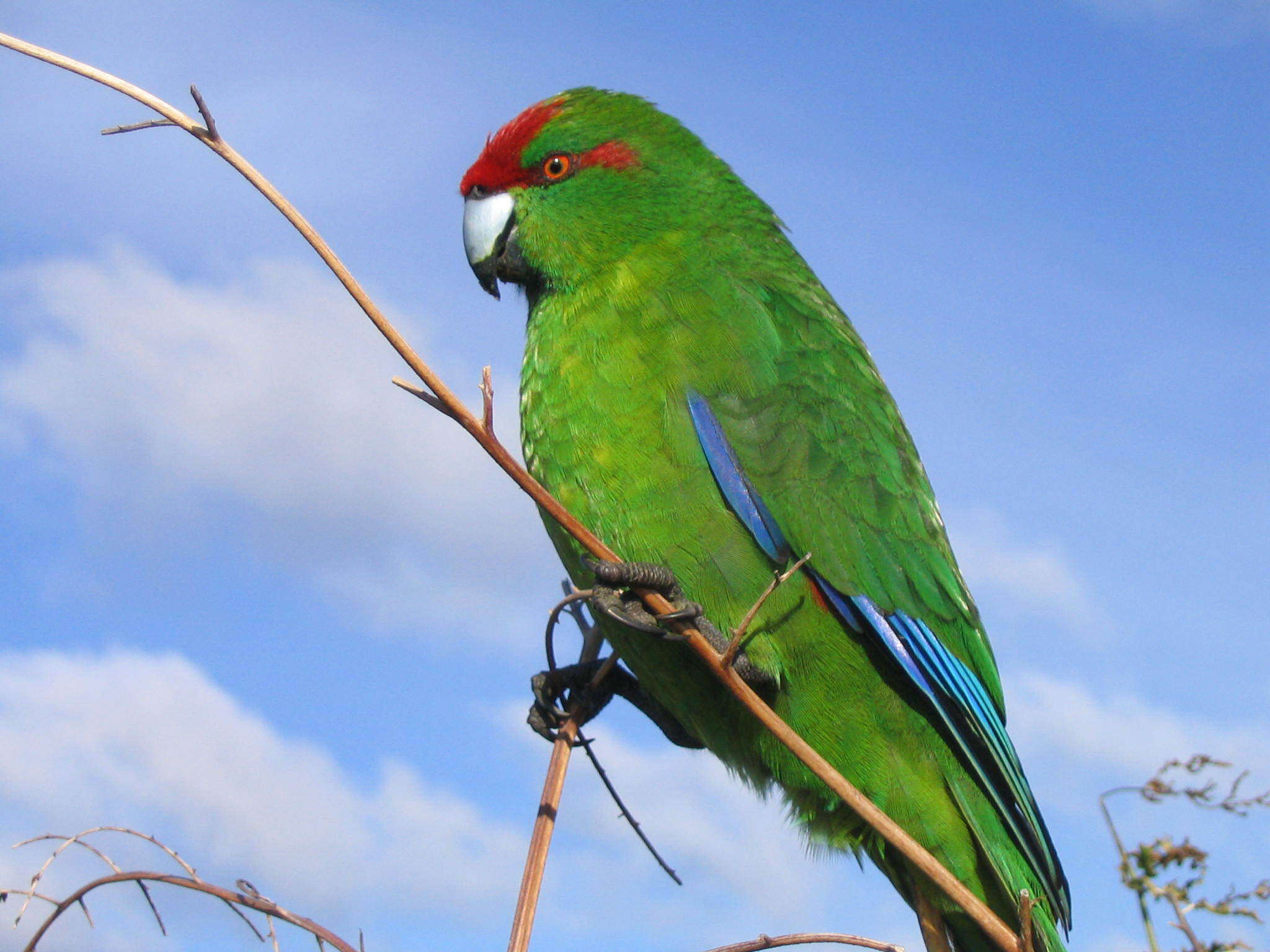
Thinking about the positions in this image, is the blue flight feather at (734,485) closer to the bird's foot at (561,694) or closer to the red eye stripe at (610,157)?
the bird's foot at (561,694)

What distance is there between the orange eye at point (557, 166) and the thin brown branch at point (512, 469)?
6.00 feet

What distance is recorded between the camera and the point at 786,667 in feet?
9.16

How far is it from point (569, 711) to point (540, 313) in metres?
1.21

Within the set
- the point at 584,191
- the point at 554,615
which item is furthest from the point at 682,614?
the point at 584,191

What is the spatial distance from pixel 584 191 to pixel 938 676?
1848mm

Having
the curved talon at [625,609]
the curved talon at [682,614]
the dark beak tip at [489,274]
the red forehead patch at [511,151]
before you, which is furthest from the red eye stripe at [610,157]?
the curved talon at [682,614]

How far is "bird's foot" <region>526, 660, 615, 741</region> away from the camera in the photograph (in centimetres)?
290

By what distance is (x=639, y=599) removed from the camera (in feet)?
8.45

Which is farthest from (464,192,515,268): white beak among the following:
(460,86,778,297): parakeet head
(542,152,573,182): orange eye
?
(542,152,573,182): orange eye

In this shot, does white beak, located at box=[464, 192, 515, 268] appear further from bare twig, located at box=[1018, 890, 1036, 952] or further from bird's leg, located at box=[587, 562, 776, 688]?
bare twig, located at box=[1018, 890, 1036, 952]

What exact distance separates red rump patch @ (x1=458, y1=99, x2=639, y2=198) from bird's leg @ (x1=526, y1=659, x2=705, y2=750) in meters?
1.62

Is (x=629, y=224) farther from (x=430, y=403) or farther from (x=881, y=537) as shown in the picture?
(x=430, y=403)

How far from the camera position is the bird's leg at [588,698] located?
9.59 feet

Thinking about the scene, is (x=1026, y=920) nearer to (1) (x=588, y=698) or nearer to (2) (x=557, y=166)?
(1) (x=588, y=698)
